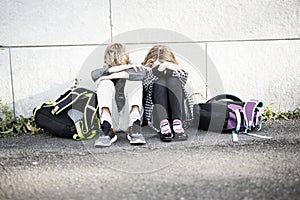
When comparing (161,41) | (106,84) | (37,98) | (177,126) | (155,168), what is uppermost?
(161,41)

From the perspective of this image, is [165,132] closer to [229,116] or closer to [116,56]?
[229,116]

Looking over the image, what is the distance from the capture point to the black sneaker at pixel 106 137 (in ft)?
10.2

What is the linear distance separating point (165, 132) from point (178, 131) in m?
0.12

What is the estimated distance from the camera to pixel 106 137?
3170 mm

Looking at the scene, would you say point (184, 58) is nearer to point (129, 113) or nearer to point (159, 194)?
point (129, 113)

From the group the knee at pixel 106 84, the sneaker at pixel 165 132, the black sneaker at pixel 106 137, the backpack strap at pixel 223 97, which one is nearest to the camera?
the black sneaker at pixel 106 137

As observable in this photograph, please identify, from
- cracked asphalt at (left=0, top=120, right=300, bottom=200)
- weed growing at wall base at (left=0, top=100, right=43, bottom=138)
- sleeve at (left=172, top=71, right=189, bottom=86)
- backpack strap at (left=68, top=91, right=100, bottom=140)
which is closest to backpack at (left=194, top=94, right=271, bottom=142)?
cracked asphalt at (left=0, top=120, right=300, bottom=200)

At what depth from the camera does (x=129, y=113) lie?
341cm

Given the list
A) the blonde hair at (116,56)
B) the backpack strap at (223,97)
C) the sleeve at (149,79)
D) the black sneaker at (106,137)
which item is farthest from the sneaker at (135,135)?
the backpack strap at (223,97)

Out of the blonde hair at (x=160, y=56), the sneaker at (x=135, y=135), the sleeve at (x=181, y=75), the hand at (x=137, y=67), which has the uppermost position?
the blonde hair at (x=160, y=56)

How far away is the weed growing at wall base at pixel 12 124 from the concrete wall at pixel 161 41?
0.27 ft

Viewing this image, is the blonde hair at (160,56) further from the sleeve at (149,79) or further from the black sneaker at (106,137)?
the black sneaker at (106,137)

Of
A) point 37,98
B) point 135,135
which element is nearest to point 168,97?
point 135,135

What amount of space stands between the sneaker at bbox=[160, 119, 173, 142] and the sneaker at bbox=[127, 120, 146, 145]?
0.18m
